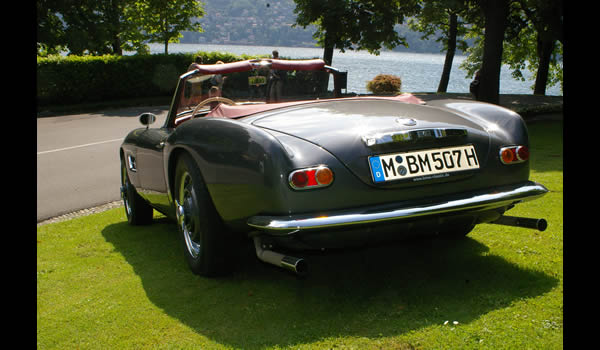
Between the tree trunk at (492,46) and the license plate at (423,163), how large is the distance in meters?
13.8

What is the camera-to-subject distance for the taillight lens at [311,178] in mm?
3004

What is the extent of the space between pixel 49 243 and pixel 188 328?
9.57 feet

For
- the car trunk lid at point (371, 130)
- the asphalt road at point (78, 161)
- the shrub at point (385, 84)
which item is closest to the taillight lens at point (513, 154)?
the car trunk lid at point (371, 130)

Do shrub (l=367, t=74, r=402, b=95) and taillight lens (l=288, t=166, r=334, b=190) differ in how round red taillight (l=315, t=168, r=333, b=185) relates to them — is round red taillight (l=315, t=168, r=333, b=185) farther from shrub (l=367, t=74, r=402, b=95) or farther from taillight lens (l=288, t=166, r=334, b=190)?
shrub (l=367, t=74, r=402, b=95)

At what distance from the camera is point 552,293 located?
10.8ft

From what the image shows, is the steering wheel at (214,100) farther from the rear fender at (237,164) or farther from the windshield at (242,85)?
the rear fender at (237,164)

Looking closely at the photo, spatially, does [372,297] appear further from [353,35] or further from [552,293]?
[353,35]

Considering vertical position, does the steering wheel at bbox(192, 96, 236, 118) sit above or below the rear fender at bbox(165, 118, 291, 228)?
above

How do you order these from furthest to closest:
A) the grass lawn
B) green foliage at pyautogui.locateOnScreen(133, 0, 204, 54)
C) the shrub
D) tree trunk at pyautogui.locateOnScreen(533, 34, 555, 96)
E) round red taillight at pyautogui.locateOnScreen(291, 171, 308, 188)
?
green foliage at pyautogui.locateOnScreen(133, 0, 204, 54), tree trunk at pyautogui.locateOnScreen(533, 34, 555, 96), the shrub, round red taillight at pyautogui.locateOnScreen(291, 171, 308, 188), the grass lawn

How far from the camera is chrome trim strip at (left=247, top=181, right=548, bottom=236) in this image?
2.95 meters

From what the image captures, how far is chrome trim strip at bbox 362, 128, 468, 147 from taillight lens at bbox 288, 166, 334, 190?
31 centimetres

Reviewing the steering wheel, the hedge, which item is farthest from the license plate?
the hedge

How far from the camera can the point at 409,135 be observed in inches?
128
